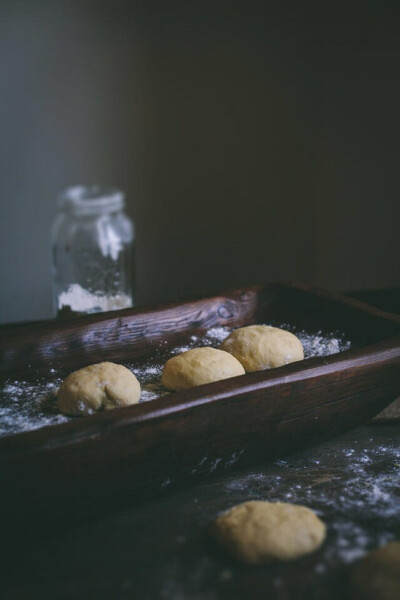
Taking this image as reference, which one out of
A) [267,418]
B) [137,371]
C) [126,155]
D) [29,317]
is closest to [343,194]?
[126,155]

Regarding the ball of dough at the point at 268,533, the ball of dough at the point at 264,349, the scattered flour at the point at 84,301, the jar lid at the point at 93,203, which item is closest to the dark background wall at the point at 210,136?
the jar lid at the point at 93,203

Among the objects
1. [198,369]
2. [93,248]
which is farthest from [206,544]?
[93,248]

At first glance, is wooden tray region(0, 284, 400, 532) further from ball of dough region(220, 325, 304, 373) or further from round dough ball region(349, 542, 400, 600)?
round dough ball region(349, 542, 400, 600)

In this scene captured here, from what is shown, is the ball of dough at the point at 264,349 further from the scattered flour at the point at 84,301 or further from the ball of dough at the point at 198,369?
the scattered flour at the point at 84,301

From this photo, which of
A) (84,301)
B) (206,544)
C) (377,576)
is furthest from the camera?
(84,301)

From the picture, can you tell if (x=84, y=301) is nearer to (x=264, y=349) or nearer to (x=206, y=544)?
(x=264, y=349)

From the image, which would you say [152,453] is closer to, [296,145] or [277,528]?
[277,528]
